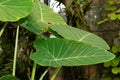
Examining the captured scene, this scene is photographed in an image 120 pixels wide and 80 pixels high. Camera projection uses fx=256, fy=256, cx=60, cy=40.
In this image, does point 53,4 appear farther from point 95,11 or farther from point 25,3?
point 25,3

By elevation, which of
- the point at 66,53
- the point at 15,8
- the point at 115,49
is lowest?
Result: the point at 115,49

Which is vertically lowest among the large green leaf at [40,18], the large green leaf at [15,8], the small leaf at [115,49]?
the small leaf at [115,49]

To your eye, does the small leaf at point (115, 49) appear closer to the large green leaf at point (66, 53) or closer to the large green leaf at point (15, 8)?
the large green leaf at point (66, 53)

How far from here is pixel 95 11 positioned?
2.71 meters

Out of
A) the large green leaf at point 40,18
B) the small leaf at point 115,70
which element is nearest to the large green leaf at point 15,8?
the large green leaf at point 40,18

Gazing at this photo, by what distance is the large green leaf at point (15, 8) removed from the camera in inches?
41.7

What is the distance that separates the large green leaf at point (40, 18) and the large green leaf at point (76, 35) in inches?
3.2

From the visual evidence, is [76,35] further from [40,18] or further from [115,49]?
[115,49]

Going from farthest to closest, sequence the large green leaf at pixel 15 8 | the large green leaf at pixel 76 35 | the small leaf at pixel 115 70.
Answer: the small leaf at pixel 115 70
the large green leaf at pixel 76 35
the large green leaf at pixel 15 8

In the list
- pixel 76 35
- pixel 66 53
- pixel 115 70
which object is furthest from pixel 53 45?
pixel 115 70

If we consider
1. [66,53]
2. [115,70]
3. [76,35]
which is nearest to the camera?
[66,53]

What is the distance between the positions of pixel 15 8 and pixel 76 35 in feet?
1.43

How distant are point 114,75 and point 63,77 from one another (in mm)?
526

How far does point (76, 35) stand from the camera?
142 cm
